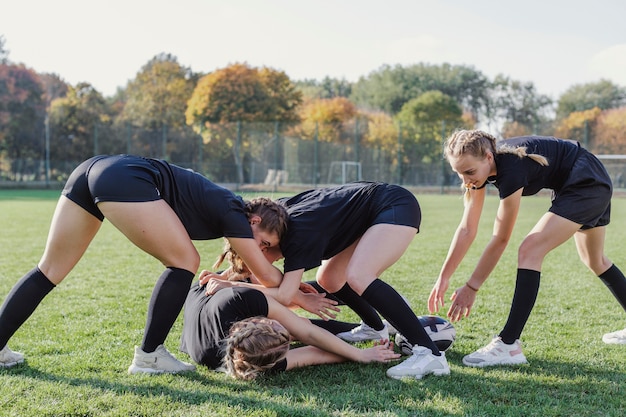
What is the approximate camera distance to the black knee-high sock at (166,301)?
3.55 metres

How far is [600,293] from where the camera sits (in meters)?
6.39

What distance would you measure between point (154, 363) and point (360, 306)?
1.54 meters

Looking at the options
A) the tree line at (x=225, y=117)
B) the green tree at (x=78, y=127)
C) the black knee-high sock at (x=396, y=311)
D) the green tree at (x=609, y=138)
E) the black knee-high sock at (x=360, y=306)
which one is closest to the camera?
the black knee-high sock at (x=396, y=311)

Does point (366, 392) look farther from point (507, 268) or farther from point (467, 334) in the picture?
point (507, 268)

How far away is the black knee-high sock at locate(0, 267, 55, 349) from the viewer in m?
3.67

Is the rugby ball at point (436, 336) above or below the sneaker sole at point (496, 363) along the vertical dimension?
above

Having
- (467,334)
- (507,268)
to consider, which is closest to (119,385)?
(467,334)

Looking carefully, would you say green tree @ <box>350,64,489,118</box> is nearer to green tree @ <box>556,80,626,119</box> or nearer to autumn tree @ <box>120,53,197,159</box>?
green tree @ <box>556,80,626,119</box>

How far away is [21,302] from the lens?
3678mm

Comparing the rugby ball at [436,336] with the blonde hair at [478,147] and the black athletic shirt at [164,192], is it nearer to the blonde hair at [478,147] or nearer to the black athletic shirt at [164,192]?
the blonde hair at [478,147]

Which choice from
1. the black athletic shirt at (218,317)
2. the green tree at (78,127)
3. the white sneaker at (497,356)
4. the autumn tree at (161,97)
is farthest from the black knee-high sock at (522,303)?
the autumn tree at (161,97)

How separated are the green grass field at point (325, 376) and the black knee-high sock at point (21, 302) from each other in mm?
269

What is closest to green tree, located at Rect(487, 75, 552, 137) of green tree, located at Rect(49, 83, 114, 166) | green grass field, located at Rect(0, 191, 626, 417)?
green tree, located at Rect(49, 83, 114, 166)

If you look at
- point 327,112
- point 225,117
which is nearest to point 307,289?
point 225,117
